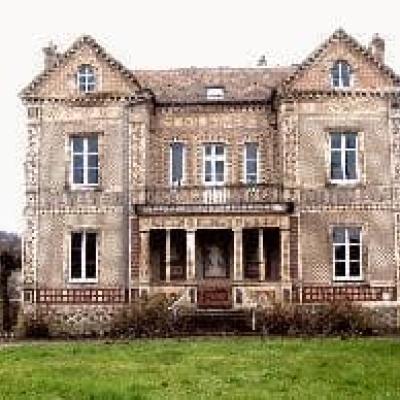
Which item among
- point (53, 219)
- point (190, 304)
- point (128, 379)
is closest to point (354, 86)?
point (190, 304)

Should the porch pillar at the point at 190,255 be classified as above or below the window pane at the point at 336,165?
below

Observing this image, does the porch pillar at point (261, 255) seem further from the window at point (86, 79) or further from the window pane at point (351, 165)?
the window at point (86, 79)

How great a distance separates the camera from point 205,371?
1834cm

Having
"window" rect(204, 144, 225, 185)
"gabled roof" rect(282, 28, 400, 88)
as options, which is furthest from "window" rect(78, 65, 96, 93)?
"gabled roof" rect(282, 28, 400, 88)

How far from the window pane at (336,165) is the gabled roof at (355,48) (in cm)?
333

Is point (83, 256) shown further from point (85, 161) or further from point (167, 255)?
point (85, 161)

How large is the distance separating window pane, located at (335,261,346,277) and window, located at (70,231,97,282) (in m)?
9.33

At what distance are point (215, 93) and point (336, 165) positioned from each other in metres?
6.02

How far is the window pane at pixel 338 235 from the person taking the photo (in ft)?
111

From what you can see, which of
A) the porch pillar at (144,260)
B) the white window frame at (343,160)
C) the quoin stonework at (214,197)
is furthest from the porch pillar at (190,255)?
the white window frame at (343,160)

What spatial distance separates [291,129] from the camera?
3428 cm

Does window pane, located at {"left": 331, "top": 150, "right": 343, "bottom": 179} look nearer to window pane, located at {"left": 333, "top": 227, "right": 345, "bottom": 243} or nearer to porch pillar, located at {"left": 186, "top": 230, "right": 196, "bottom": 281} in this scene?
window pane, located at {"left": 333, "top": 227, "right": 345, "bottom": 243}

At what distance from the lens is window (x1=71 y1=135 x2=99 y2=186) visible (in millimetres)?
34938

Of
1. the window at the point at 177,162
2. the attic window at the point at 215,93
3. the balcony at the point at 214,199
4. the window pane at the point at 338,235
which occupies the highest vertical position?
the attic window at the point at 215,93
